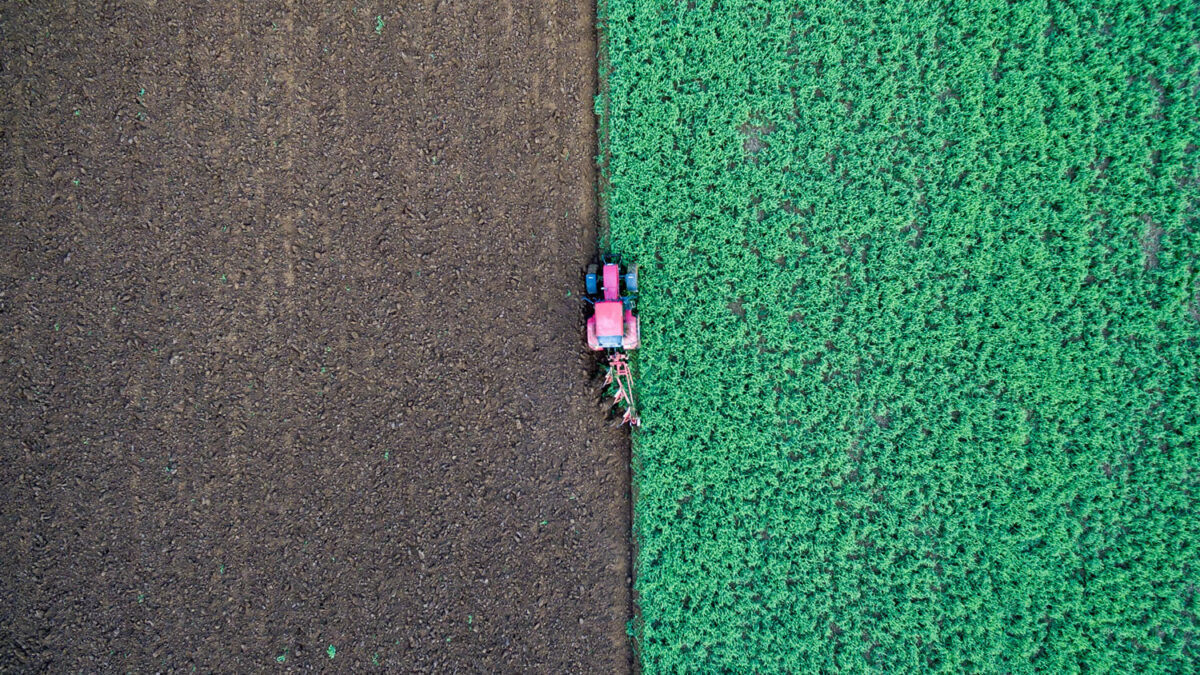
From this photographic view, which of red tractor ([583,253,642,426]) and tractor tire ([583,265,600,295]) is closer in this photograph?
red tractor ([583,253,642,426])

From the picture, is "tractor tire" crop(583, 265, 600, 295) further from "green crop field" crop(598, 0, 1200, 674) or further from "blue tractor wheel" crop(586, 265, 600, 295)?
"green crop field" crop(598, 0, 1200, 674)

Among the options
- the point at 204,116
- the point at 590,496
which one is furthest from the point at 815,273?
the point at 204,116

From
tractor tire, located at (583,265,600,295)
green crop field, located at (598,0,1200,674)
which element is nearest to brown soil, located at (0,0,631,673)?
tractor tire, located at (583,265,600,295)

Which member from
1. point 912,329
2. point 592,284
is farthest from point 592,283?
point 912,329

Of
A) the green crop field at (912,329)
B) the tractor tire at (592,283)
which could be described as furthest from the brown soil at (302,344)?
the green crop field at (912,329)

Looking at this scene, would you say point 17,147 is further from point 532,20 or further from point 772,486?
point 772,486

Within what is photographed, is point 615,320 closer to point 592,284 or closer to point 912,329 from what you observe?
point 592,284
